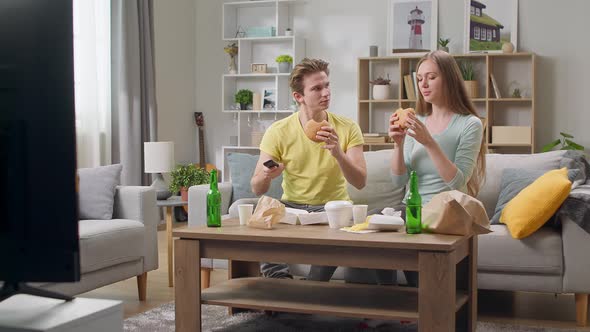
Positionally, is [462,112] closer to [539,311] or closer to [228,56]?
[539,311]

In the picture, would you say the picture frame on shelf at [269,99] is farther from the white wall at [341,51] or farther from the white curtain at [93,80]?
the white curtain at [93,80]

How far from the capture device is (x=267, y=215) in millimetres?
2779

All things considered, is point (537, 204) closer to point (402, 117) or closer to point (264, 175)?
point (402, 117)

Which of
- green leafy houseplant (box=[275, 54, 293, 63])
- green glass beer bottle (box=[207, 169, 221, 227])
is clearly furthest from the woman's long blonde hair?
green leafy houseplant (box=[275, 54, 293, 63])

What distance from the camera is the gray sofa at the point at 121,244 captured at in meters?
3.39

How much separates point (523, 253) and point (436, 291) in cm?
115

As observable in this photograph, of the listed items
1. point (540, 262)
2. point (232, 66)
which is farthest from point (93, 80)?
point (540, 262)

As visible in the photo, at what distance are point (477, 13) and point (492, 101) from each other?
2.59ft

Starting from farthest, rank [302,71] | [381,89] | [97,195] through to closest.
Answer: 1. [381,89]
2. [97,195]
3. [302,71]

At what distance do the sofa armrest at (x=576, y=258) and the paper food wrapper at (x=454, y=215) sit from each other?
919 mm

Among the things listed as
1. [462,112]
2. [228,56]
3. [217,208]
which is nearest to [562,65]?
[228,56]

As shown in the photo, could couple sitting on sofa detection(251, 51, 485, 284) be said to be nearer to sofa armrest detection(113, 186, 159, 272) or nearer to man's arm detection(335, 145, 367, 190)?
man's arm detection(335, 145, 367, 190)

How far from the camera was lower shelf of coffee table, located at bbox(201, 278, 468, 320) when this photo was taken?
2547 millimetres

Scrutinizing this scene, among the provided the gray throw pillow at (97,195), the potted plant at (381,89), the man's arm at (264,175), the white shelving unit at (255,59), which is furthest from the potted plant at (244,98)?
the man's arm at (264,175)
